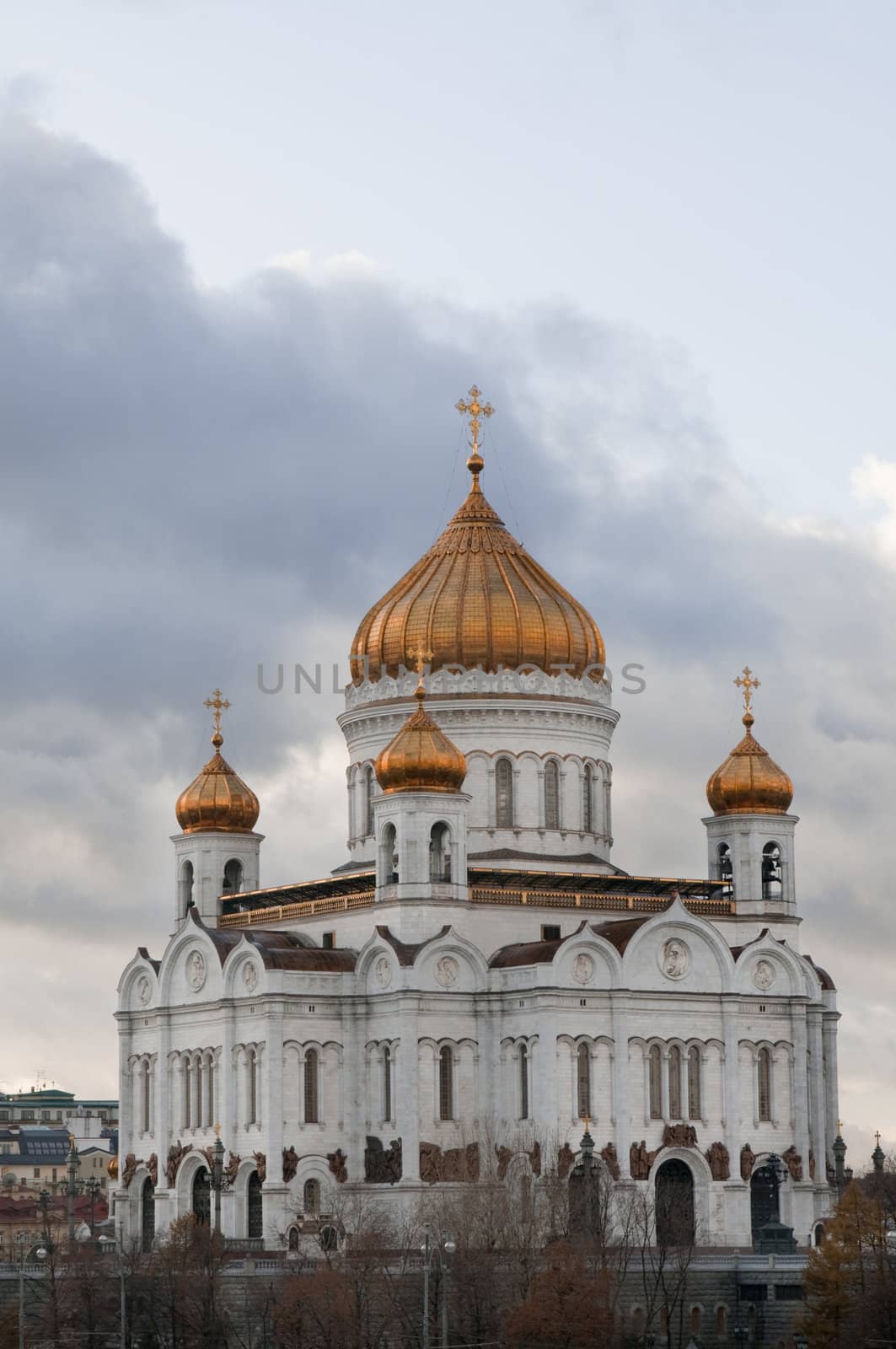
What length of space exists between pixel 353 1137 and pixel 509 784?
11990mm

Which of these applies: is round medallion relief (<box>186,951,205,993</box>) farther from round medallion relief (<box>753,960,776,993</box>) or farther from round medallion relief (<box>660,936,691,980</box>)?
round medallion relief (<box>753,960,776,993</box>)

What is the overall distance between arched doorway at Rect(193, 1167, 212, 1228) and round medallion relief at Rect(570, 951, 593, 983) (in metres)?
12.0

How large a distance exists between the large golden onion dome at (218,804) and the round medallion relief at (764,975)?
55.6 feet

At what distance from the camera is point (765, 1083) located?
87.3 meters

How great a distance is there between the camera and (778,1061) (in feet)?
287

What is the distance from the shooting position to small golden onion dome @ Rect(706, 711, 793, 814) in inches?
3617

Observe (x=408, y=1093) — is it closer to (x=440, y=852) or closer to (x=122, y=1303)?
(x=440, y=852)

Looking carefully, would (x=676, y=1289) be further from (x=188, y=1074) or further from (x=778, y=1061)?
(x=188, y=1074)

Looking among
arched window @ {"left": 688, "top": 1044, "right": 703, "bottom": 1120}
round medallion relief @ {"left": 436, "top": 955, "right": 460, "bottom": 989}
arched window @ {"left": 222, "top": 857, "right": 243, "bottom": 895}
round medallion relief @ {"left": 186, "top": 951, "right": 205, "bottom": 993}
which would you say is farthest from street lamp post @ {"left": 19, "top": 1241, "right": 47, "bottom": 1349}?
arched window @ {"left": 222, "top": 857, "right": 243, "bottom": 895}

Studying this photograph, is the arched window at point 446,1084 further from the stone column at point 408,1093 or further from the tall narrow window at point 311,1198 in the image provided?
the tall narrow window at point 311,1198

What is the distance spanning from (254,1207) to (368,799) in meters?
13.8

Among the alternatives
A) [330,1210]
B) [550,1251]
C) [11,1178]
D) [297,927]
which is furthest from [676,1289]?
[11,1178]

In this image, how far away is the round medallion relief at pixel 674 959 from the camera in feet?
283

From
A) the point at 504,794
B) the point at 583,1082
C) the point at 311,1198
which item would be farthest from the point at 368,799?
the point at 311,1198
